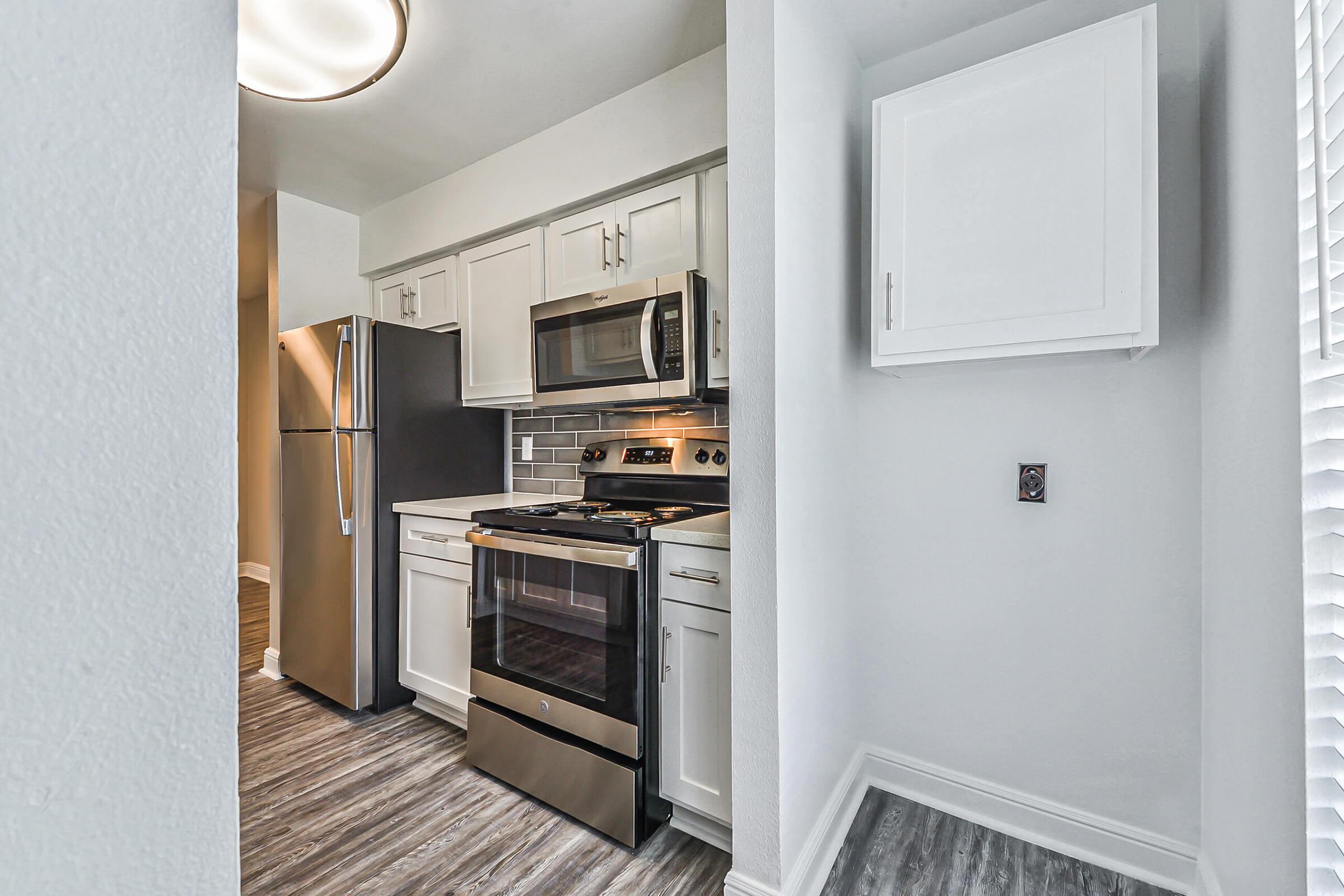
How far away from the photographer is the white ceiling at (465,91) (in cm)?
185

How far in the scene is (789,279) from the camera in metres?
1.45

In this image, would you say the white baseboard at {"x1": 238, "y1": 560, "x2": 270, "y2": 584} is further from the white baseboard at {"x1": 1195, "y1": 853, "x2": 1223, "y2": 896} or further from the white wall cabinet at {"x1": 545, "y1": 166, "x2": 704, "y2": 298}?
the white baseboard at {"x1": 1195, "y1": 853, "x2": 1223, "y2": 896}

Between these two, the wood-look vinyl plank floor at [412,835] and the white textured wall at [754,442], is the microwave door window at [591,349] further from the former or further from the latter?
the wood-look vinyl plank floor at [412,835]

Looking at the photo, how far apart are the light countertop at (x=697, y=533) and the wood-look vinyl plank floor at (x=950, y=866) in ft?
3.11

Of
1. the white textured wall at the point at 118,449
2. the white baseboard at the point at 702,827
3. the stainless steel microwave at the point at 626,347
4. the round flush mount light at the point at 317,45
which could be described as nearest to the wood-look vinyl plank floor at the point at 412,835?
the white baseboard at the point at 702,827

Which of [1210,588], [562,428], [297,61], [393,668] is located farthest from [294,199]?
[1210,588]

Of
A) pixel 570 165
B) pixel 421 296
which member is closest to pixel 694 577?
pixel 570 165

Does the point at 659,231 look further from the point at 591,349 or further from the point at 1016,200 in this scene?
the point at 1016,200

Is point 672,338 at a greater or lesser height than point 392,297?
lesser

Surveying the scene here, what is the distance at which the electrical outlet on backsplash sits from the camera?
2385 mm

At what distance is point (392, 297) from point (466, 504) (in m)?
1.38

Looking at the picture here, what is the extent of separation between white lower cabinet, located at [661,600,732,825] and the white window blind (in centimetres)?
109

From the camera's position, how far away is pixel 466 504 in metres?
2.59

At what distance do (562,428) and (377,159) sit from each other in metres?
1.50
